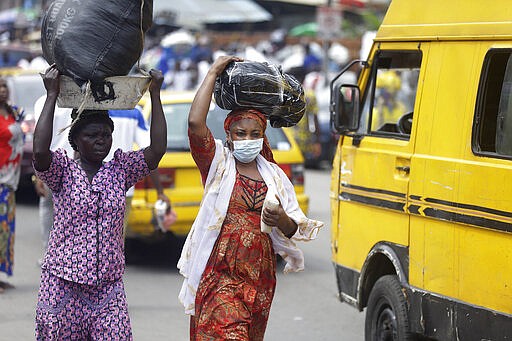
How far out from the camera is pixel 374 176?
687 centimetres

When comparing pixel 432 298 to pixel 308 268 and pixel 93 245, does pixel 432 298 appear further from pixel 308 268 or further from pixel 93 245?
pixel 308 268

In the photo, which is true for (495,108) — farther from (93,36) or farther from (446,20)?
(93,36)

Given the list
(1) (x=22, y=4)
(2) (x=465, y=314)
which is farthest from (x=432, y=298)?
(1) (x=22, y=4)

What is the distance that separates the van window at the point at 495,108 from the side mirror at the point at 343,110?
1.58 meters

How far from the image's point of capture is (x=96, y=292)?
5.00m

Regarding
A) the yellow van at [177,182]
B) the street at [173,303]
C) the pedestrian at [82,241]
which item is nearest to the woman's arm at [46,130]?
the pedestrian at [82,241]

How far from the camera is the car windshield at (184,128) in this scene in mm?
10273

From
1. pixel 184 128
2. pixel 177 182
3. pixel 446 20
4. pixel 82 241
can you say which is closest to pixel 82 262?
pixel 82 241

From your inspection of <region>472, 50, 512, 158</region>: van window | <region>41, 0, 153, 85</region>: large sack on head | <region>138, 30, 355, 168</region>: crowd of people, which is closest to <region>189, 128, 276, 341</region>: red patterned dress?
<region>41, 0, 153, 85</region>: large sack on head

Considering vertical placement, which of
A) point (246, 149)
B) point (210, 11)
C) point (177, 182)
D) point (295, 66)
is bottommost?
point (177, 182)

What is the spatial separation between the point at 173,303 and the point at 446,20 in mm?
4051

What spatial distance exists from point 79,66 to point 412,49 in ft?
7.78

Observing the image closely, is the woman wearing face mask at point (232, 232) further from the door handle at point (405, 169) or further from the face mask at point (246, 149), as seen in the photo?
the door handle at point (405, 169)

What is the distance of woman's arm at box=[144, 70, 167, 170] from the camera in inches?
204
